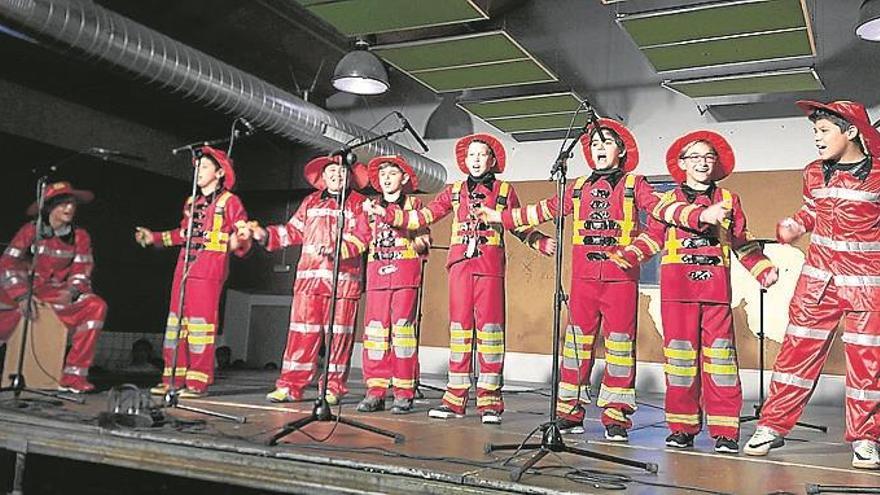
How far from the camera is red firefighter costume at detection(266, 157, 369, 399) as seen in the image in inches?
206

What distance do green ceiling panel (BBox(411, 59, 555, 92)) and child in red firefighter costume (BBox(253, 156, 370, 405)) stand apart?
101 inches

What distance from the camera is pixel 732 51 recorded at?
6516mm

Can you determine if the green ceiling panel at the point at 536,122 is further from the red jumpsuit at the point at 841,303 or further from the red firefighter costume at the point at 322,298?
the red jumpsuit at the point at 841,303

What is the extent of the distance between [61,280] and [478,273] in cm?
332

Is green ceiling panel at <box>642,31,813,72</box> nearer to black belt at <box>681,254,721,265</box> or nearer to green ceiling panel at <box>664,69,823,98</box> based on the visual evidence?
green ceiling panel at <box>664,69,823,98</box>

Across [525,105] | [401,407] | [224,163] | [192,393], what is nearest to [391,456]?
[401,407]

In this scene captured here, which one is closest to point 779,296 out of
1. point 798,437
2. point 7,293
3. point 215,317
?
point 798,437

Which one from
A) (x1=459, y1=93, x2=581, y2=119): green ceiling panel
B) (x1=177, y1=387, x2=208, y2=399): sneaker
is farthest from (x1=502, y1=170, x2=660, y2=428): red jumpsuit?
(x1=459, y1=93, x2=581, y2=119): green ceiling panel

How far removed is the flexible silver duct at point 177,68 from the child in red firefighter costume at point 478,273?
8.66 ft

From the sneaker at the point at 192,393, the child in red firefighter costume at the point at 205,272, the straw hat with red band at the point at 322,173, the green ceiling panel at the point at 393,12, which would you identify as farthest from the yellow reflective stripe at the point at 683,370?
the green ceiling panel at the point at 393,12

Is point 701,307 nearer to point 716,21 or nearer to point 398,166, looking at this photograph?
point 398,166

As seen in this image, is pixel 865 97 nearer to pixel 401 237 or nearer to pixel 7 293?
pixel 401 237

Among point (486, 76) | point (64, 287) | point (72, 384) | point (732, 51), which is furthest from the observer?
point (486, 76)

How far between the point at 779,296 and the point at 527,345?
2.78 m
